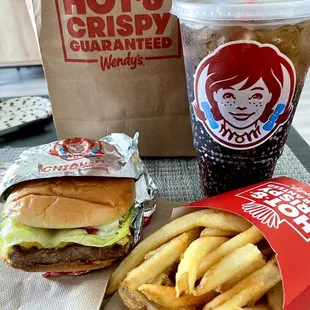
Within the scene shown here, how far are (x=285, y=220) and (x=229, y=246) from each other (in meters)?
0.14

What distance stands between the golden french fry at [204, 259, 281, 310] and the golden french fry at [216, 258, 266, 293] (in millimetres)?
16

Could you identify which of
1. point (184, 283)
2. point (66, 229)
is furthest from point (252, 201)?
point (66, 229)

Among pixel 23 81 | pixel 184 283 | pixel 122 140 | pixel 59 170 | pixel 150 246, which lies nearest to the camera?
pixel 184 283

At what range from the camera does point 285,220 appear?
2.94 feet

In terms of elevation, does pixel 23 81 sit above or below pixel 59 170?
below

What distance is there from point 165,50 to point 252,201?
633 mm

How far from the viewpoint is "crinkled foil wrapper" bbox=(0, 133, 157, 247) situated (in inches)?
42.4

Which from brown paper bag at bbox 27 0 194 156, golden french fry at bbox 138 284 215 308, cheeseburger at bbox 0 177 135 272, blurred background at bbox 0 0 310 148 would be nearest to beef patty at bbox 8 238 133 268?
cheeseburger at bbox 0 177 135 272

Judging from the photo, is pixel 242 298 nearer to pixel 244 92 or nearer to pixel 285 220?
pixel 285 220

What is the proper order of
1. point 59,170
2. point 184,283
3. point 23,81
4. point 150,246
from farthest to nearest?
1. point 23,81
2. point 59,170
3. point 150,246
4. point 184,283

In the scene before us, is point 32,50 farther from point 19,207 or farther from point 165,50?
point 19,207

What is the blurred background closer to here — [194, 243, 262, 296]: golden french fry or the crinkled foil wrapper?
the crinkled foil wrapper

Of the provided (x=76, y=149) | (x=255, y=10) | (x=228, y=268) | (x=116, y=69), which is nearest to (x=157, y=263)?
(x=228, y=268)

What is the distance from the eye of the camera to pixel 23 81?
132 inches
